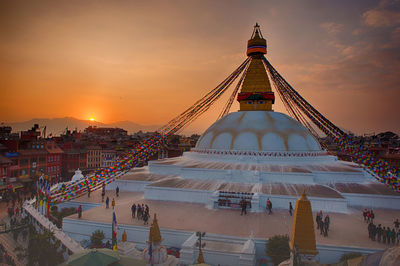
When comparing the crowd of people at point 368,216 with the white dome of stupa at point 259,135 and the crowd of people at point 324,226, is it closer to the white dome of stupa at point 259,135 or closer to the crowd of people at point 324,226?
A: the crowd of people at point 324,226

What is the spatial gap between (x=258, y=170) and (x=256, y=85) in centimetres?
775

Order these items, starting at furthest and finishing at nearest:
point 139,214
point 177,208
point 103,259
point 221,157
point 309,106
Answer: point 221,157, point 309,106, point 177,208, point 139,214, point 103,259

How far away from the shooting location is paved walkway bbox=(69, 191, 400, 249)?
28.3 ft

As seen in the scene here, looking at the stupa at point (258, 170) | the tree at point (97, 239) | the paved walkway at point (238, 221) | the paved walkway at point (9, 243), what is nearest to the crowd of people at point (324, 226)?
the paved walkway at point (238, 221)

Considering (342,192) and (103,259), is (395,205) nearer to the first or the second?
(342,192)

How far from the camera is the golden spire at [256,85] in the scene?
20.2 m

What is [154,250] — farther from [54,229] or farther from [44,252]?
[54,229]

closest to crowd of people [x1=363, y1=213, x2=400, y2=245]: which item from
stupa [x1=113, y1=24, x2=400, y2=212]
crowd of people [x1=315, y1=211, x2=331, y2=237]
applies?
crowd of people [x1=315, y1=211, x2=331, y2=237]

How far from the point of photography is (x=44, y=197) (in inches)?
485

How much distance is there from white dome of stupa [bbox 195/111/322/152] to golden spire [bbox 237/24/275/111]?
3.53 feet

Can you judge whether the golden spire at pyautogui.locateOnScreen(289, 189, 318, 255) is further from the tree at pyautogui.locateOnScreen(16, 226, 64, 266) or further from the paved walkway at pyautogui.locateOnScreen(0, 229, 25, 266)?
the paved walkway at pyautogui.locateOnScreen(0, 229, 25, 266)

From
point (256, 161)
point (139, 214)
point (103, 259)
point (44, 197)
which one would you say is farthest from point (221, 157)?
point (103, 259)

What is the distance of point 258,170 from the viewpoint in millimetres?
14656

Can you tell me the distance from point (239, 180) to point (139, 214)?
5.88m
